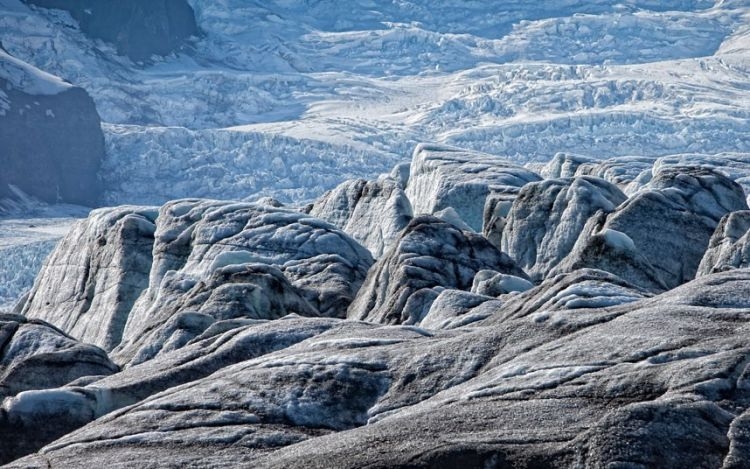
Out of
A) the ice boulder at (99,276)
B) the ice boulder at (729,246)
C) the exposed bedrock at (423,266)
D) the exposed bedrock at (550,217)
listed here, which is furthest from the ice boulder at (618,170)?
the exposed bedrock at (423,266)

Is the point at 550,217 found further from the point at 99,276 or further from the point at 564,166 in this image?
the point at 564,166

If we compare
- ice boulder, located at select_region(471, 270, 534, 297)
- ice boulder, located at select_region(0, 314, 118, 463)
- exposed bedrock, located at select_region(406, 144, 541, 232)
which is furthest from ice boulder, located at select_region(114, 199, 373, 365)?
exposed bedrock, located at select_region(406, 144, 541, 232)

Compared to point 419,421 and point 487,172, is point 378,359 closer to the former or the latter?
point 419,421

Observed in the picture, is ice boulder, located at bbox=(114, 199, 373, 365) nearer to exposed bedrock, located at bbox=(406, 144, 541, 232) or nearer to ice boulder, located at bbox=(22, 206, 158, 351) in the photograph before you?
ice boulder, located at bbox=(22, 206, 158, 351)

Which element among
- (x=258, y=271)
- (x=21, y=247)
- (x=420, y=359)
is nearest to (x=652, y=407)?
(x=420, y=359)

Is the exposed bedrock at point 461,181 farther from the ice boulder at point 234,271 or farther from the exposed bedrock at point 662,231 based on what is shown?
the exposed bedrock at point 662,231

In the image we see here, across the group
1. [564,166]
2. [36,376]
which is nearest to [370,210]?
[564,166]
